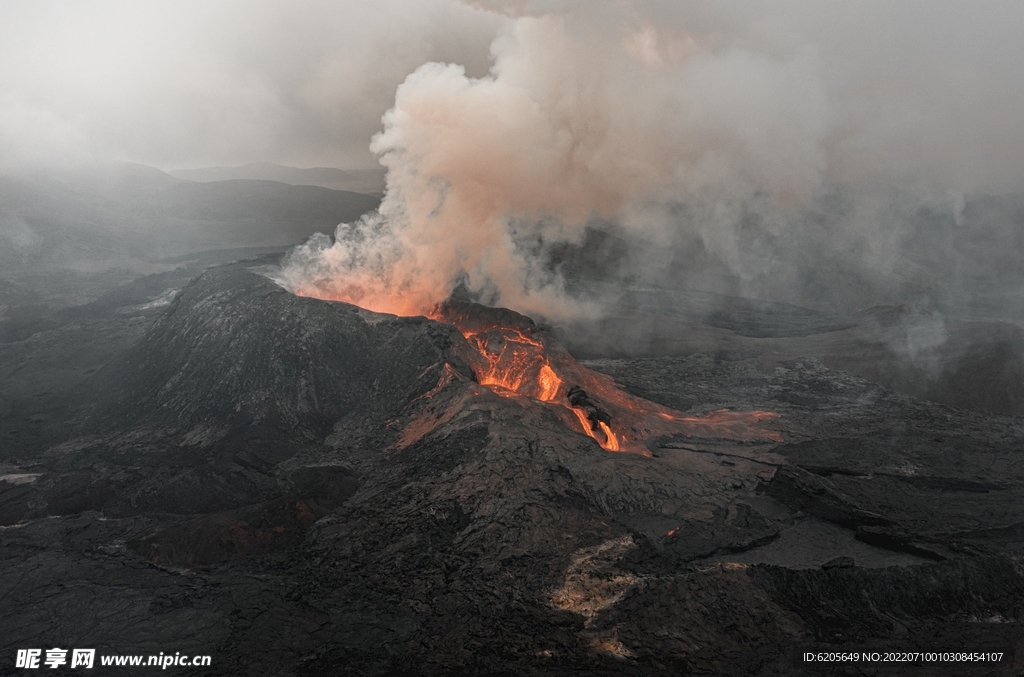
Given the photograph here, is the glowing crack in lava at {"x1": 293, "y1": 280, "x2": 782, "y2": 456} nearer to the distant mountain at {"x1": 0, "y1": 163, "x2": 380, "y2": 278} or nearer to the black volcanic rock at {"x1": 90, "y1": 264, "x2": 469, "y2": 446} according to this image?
the black volcanic rock at {"x1": 90, "y1": 264, "x2": 469, "y2": 446}

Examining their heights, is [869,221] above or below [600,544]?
above

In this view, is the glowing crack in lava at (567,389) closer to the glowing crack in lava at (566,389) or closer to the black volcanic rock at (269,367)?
the glowing crack in lava at (566,389)

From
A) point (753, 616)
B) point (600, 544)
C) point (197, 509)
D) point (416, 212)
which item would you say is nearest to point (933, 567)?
point (753, 616)

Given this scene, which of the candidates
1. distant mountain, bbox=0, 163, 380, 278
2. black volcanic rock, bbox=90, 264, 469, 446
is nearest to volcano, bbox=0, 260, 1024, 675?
black volcanic rock, bbox=90, 264, 469, 446

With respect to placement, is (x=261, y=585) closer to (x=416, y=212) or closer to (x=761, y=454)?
(x=761, y=454)

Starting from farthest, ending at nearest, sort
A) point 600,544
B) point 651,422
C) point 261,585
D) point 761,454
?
point 651,422, point 761,454, point 600,544, point 261,585

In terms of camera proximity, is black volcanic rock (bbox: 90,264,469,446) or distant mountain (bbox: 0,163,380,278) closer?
black volcanic rock (bbox: 90,264,469,446)
